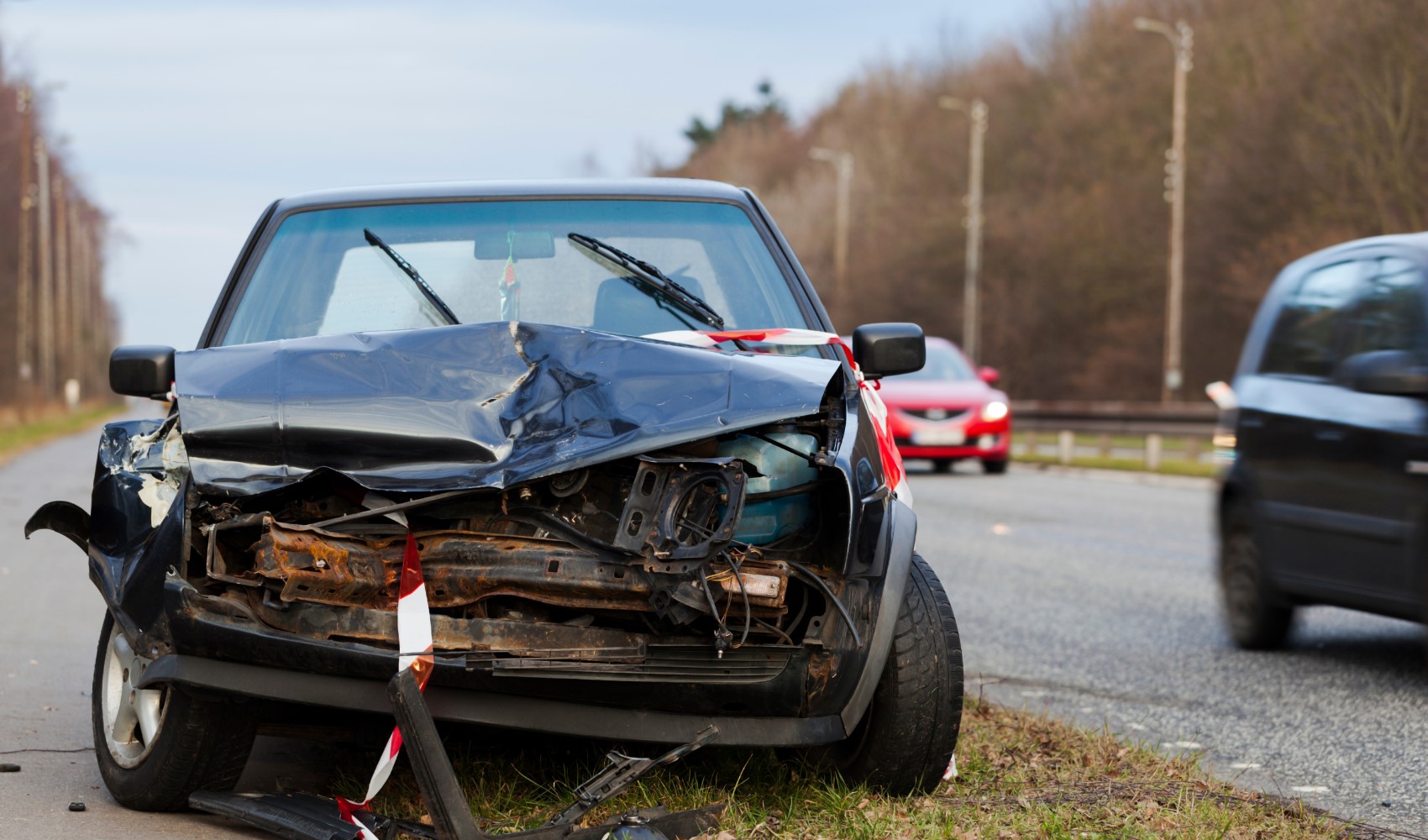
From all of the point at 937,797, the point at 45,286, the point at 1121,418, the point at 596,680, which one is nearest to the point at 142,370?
the point at 596,680

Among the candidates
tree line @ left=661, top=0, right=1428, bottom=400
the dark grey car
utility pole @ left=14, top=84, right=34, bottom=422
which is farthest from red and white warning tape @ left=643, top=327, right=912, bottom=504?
utility pole @ left=14, top=84, right=34, bottom=422

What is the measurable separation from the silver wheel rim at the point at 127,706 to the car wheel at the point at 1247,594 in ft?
17.4

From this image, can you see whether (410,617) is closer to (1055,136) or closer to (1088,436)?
(1088,436)

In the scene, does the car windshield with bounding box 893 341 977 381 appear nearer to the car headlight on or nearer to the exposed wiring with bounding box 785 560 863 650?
the car headlight on

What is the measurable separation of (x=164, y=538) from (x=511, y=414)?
2.91ft

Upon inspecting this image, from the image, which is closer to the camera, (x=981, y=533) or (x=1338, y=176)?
(x=981, y=533)

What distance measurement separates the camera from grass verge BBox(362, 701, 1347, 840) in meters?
4.14

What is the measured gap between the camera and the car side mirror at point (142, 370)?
466 centimetres

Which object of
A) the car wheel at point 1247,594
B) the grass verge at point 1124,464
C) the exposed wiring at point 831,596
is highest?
the exposed wiring at point 831,596

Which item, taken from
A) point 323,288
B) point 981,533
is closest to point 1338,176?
point 981,533

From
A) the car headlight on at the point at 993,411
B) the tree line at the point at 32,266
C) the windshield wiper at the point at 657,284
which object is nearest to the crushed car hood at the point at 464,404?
the windshield wiper at the point at 657,284

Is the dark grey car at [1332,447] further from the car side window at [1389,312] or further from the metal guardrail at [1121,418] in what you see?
the metal guardrail at [1121,418]

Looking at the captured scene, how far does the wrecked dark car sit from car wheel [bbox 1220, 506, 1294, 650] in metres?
4.07

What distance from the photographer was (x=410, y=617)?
381 cm
